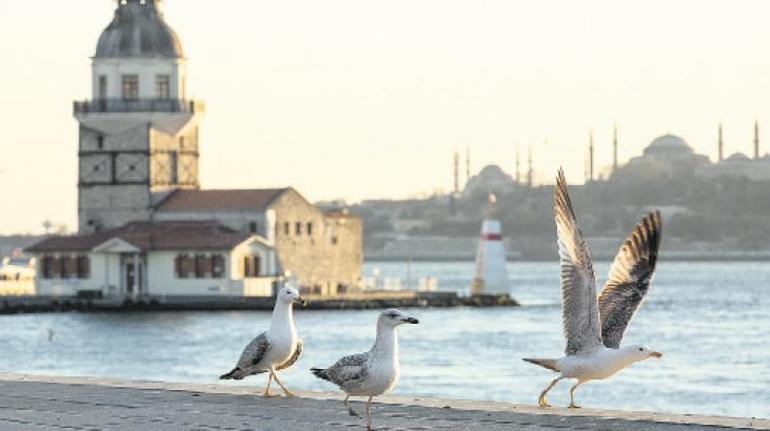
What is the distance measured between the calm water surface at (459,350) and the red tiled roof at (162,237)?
10.1ft

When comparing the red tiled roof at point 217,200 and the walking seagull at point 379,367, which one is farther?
the red tiled roof at point 217,200

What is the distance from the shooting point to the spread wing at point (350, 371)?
53.4 ft

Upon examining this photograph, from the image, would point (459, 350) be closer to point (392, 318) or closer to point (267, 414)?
point (267, 414)

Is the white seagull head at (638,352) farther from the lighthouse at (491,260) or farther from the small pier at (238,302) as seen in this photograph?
the lighthouse at (491,260)

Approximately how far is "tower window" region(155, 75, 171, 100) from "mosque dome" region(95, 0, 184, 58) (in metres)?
0.99

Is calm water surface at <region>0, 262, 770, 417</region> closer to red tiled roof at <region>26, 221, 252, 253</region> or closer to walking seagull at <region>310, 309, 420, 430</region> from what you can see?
red tiled roof at <region>26, 221, 252, 253</region>

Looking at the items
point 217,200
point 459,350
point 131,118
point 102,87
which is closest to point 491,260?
point 217,200

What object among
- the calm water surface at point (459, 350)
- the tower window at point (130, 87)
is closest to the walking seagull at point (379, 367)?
the calm water surface at point (459, 350)

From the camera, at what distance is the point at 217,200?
9762 centimetres

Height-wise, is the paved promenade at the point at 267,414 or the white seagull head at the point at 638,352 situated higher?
the white seagull head at the point at 638,352

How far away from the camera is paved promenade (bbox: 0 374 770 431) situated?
16562 millimetres

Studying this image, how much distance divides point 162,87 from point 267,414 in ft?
266

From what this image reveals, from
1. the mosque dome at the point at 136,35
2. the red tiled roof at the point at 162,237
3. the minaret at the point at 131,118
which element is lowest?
the red tiled roof at the point at 162,237

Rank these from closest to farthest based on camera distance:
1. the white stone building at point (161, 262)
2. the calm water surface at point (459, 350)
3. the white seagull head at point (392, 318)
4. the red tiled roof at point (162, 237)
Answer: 1. the white seagull head at point (392, 318)
2. the calm water surface at point (459, 350)
3. the red tiled roof at point (162, 237)
4. the white stone building at point (161, 262)
